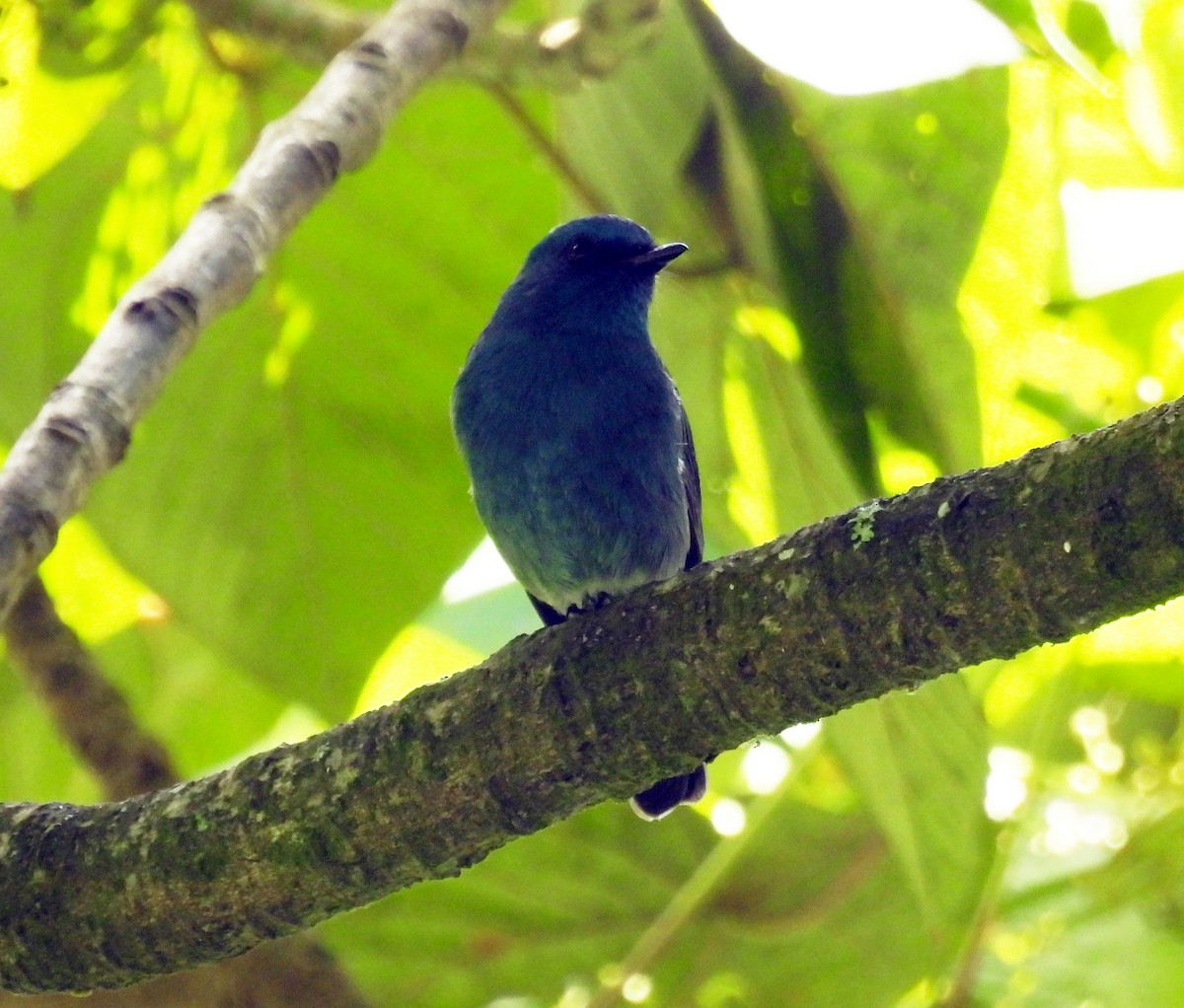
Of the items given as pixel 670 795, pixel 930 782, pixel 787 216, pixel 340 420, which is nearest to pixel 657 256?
pixel 787 216


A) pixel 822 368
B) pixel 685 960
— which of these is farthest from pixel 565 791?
pixel 685 960

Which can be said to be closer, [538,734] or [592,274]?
[538,734]

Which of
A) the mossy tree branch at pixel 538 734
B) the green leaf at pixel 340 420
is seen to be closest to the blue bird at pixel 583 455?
the green leaf at pixel 340 420

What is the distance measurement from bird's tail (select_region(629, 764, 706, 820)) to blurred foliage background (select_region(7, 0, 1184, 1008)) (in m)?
0.34

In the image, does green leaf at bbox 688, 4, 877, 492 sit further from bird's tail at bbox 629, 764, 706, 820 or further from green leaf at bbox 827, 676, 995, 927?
bird's tail at bbox 629, 764, 706, 820

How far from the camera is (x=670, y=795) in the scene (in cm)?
354

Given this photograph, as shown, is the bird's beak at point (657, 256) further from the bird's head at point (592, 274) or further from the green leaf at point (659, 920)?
the green leaf at point (659, 920)

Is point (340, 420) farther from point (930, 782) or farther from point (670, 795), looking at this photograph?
point (930, 782)

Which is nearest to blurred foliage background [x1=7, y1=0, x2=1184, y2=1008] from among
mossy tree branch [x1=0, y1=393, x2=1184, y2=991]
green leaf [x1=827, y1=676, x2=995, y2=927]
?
green leaf [x1=827, y1=676, x2=995, y2=927]

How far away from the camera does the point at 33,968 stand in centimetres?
237

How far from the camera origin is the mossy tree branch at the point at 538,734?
1.86m

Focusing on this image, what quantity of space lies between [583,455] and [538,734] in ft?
4.72

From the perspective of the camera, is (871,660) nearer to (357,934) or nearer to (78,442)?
(78,442)

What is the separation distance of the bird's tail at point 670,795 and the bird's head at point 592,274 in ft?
4.06
